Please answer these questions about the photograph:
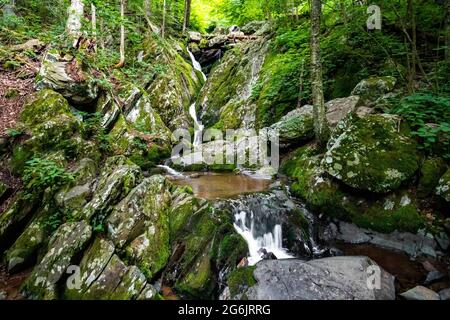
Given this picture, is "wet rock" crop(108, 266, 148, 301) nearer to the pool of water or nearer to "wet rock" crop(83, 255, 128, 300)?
"wet rock" crop(83, 255, 128, 300)

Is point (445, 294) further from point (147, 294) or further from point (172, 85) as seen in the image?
point (172, 85)

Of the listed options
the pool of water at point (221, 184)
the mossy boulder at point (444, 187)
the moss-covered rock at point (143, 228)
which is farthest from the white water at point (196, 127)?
the mossy boulder at point (444, 187)

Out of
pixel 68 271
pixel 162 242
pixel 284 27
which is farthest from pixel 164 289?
pixel 284 27

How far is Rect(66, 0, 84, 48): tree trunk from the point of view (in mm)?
8875

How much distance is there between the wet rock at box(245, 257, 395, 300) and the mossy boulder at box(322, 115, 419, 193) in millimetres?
1851

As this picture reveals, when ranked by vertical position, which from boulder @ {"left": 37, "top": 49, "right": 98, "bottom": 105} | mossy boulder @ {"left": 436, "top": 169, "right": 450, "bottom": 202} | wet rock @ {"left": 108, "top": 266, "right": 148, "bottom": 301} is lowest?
wet rock @ {"left": 108, "top": 266, "right": 148, "bottom": 301}

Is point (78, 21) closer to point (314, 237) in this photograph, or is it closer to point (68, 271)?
point (68, 271)

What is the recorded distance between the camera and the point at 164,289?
4.77 metres

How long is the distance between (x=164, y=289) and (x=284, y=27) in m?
12.3

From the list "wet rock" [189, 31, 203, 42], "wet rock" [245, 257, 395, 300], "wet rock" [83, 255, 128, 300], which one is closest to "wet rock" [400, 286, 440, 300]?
"wet rock" [245, 257, 395, 300]

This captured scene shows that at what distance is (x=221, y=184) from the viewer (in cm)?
793

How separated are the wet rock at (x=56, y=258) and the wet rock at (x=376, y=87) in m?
7.90

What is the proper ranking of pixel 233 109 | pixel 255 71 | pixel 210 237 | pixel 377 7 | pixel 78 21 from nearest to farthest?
1. pixel 210 237
2. pixel 377 7
3. pixel 78 21
4. pixel 233 109
5. pixel 255 71

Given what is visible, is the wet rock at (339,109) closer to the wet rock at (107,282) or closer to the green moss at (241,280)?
the green moss at (241,280)
